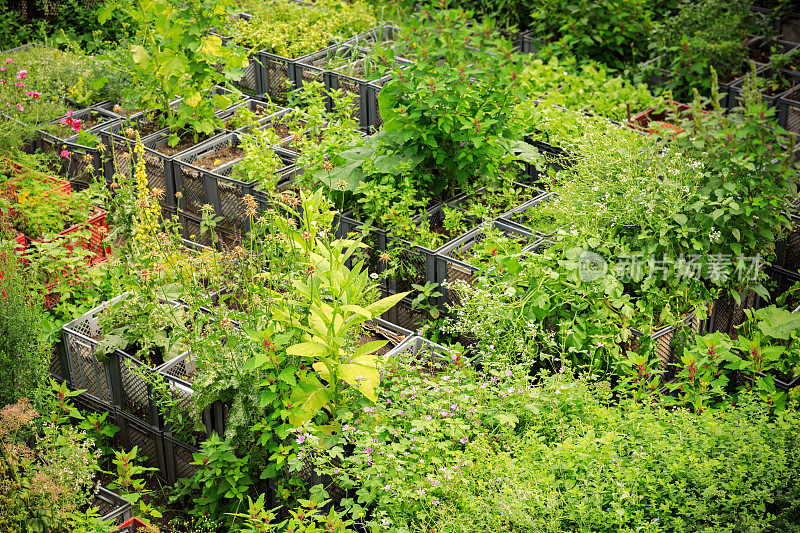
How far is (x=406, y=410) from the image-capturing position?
4.79m

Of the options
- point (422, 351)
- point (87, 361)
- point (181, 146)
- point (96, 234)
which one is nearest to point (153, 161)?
point (181, 146)

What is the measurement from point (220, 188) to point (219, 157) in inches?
25.8

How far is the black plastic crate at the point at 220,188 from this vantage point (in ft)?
22.1

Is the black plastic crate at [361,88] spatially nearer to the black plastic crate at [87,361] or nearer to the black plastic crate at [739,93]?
the black plastic crate at [739,93]

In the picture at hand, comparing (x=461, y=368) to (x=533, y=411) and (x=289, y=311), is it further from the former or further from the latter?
(x=289, y=311)

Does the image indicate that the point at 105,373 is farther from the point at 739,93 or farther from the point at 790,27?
the point at 790,27

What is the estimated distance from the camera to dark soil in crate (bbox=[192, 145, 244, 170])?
7230mm

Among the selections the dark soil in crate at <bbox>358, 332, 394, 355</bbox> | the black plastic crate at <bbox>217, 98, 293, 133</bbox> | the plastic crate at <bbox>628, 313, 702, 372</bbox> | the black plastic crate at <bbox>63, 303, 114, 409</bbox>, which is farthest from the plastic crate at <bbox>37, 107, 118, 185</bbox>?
the plastic crate at <bbox>628, 313, 702, 372</bbox>

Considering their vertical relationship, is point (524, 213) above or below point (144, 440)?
above

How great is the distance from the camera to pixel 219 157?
7.41m

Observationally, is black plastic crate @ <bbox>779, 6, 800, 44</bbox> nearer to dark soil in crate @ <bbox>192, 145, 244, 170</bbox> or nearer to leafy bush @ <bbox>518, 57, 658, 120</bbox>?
leafy bush @ <bbox>518, 57, 658, 120</bbox>

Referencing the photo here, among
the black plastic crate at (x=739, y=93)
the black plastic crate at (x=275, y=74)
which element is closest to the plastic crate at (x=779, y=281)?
the black plastic crate at (x=739, y=93)

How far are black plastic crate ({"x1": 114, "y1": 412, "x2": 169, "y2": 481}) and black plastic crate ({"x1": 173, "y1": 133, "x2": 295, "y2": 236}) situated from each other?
6.26 ft

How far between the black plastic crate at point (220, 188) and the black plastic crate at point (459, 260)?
144 cm
